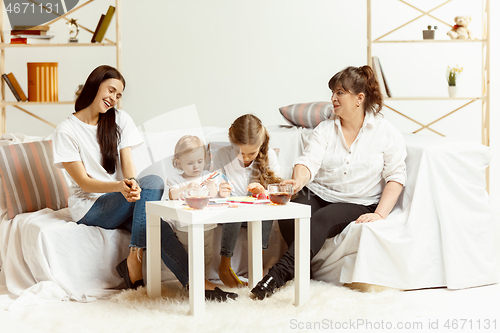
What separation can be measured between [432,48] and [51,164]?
244 centimetres

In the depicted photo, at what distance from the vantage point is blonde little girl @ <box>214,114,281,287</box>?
173 cm

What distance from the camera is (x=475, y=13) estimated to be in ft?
10.9

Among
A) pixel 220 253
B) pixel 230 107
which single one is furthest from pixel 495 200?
pixel 220 253

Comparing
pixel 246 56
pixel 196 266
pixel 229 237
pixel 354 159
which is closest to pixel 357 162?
pixel 354 159

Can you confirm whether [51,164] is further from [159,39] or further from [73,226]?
[159,39]

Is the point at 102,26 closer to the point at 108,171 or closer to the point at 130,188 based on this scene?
the point at 108,171

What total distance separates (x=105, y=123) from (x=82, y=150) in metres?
0.12

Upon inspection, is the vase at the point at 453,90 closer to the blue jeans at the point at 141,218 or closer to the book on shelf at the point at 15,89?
the blue jeans at the point at 141,218

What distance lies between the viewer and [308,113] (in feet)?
7.25

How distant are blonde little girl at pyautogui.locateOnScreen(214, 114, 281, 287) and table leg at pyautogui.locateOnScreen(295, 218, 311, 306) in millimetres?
299

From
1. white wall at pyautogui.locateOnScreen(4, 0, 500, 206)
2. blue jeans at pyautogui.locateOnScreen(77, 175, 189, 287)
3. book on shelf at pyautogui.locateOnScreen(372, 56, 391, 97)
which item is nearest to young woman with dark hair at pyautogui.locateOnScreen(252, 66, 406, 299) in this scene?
blue jeans at pyautogui.locateOnScreen(77, 175, 189, 287)

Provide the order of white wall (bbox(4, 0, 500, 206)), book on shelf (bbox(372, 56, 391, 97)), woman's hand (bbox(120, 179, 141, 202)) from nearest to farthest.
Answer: woman's hand (bbox(120, 179, 141, 202)) < book on shelf (bbox(372, 56, 391, 97)) < white wall (bbox(4, 0, 500, 206))

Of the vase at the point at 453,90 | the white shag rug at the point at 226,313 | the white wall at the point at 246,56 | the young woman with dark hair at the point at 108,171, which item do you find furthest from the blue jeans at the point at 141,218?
the vase at the point at 453,90

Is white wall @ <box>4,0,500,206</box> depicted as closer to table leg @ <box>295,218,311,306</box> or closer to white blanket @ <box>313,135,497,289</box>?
white blanket @ <box>313,135,497,289</box>
